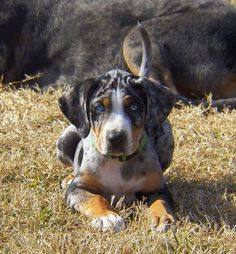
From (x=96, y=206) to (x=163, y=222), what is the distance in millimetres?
400

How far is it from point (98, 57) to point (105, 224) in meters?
3.48

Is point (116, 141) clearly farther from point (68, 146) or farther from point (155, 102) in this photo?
point (68, 146)

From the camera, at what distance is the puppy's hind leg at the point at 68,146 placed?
5363 millimetres

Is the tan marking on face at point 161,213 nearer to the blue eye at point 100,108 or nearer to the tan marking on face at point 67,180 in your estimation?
the blue eye at point 100,108

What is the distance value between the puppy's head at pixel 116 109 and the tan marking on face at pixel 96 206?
266 millimetres

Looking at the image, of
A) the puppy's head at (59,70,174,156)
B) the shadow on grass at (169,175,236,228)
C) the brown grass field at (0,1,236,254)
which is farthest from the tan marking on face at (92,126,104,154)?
the shadow on grass at (169,175,236,228)

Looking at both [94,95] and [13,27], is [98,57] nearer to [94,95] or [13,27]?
[13,27]

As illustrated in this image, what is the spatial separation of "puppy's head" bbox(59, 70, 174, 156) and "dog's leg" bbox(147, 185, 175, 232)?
0.31 meters

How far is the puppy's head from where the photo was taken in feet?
14.8

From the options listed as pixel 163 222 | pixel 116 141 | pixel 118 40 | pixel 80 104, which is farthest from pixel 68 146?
pixel 118 40

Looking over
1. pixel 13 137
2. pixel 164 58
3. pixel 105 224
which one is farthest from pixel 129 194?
pixel 164 58

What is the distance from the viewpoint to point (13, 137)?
612 centimetres

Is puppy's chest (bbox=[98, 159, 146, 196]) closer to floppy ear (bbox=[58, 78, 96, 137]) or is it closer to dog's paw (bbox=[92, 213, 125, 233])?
floppy ear (bbox=[58, 78, 96, 137])

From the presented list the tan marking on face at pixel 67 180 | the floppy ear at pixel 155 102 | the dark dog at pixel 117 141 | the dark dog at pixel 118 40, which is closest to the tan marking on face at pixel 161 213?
the dark dog at pixel 117 141
